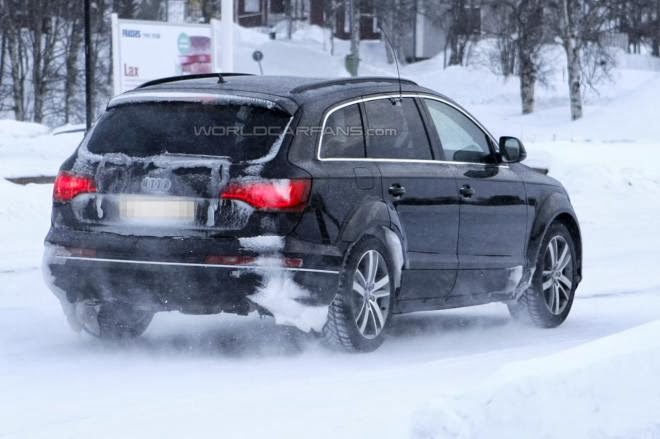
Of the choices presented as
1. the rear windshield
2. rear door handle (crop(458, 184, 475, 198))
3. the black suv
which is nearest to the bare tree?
rear door handle (crop(458, 184, 475, 198))

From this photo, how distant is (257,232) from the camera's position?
694 centimetres

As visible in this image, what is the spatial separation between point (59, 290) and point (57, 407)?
1.65m

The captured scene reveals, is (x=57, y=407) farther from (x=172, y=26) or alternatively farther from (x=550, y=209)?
(x=172, y=26)

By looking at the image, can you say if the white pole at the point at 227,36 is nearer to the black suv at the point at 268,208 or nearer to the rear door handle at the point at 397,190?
the black suv at the point at 268,208

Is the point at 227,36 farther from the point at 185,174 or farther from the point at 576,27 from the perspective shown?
the point at 576,27

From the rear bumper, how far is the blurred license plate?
0.14 m

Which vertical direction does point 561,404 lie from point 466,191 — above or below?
below

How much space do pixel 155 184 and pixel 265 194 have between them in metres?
0.59

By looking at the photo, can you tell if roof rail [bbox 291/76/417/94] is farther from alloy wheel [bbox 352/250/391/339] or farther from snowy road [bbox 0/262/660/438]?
snowy road [bbox 0/262/660/438]

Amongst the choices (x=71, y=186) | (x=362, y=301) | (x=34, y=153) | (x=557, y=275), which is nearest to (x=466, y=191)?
(x=362, y=301)

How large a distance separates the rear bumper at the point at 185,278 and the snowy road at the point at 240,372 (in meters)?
0.34

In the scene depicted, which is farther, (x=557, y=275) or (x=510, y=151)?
(x=557, y=275)

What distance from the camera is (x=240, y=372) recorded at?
6.89 m

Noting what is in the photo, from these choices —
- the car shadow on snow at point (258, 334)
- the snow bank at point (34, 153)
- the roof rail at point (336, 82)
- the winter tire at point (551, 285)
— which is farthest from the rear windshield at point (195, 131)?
the snow bank at point (34, 153)
